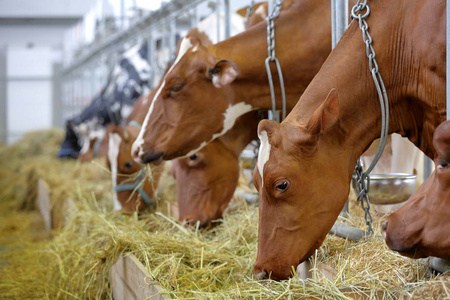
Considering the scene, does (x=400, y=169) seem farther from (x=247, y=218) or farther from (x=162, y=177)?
(x=162, y=177)

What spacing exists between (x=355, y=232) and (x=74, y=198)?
10.7 ft

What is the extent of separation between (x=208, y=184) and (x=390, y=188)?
1219 mm

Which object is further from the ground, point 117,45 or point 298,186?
point 117,45

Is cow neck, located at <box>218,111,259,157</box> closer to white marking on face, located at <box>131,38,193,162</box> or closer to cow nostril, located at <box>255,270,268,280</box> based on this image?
white marking on face, located at <box>131,38,193,162</box>

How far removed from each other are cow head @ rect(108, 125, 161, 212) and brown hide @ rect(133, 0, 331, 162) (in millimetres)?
1051

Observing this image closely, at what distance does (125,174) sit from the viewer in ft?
14.1

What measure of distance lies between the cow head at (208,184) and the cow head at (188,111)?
47 cm

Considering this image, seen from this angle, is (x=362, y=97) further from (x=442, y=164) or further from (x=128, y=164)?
(x=128, y=164)

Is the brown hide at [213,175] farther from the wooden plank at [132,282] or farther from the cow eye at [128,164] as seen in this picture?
the cow eye at [128,164]

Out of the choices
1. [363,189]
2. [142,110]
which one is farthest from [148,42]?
[363,189]

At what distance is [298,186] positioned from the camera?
2.04m

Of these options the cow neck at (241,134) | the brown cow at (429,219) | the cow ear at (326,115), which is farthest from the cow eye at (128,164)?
the brown cow at (429,219)

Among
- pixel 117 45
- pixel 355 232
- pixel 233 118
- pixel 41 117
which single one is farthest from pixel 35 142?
pixel 355 232

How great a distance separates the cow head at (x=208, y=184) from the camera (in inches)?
139
